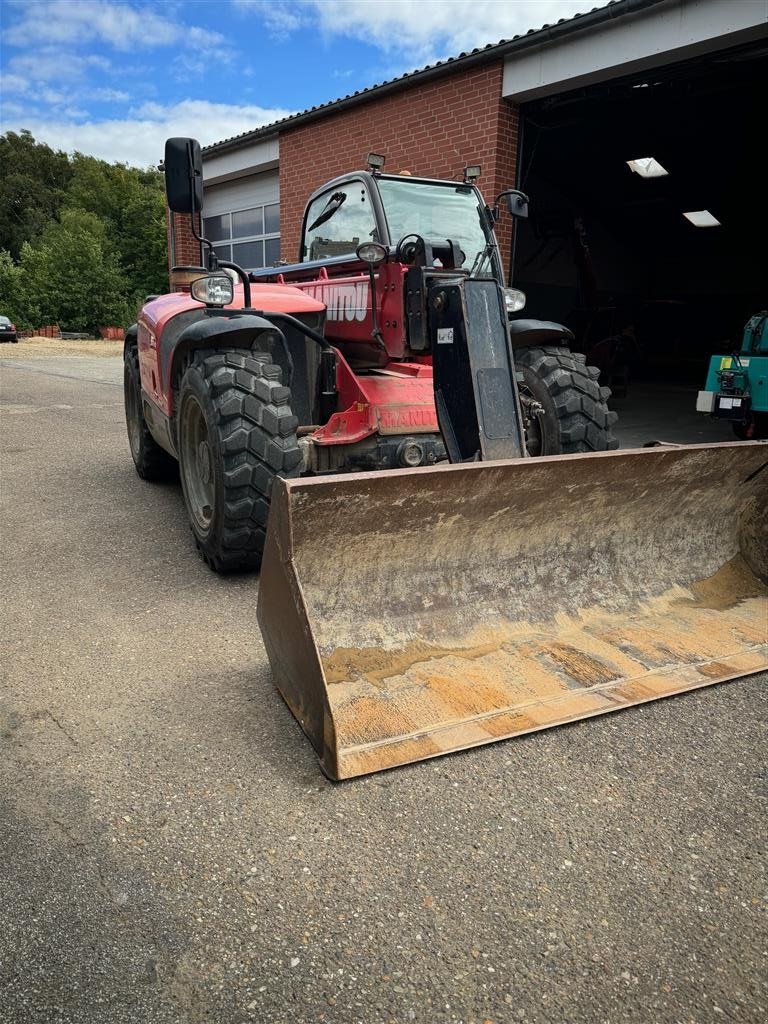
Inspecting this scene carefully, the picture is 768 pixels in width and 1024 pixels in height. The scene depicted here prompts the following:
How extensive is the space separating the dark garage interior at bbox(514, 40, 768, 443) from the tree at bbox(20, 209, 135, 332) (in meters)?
23.8

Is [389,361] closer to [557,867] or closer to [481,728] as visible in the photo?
[481,728]

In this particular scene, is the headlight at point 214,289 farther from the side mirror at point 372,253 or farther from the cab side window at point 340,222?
the cab side window at point 340,222

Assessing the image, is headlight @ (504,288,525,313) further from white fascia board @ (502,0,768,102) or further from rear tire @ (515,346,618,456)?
white fascia board @ (502,0,768,102)

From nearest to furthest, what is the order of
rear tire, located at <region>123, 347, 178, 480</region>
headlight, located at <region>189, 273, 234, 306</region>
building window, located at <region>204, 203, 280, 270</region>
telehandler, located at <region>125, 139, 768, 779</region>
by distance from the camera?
telehandler, located at <region>125, 139, 768, 779</region>
headlight, located at <region>189, 273, 234, 306</region>
rear tire, located at <region>123, 347, 178, 480</region>
building window, located at <region>204, 203, 280, 270</region>

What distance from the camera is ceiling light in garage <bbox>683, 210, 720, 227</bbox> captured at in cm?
1819

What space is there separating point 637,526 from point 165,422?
2980 mm

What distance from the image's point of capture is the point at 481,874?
2.08 meters

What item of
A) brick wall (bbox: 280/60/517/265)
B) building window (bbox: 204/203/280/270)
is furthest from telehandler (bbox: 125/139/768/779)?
building window (bbox: 204/203/280/270)

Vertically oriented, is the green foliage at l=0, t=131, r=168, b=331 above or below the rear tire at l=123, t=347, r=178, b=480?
above

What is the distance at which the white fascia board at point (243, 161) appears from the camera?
44.8 ft

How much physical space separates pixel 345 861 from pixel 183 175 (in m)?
3.21

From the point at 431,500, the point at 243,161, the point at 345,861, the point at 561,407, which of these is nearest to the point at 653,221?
the point at 243,161

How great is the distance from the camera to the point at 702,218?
1866 centimetres

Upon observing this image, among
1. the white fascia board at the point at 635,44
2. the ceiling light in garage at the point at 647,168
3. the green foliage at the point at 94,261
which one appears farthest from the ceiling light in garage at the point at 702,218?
the green foliage at the point at 94,261
